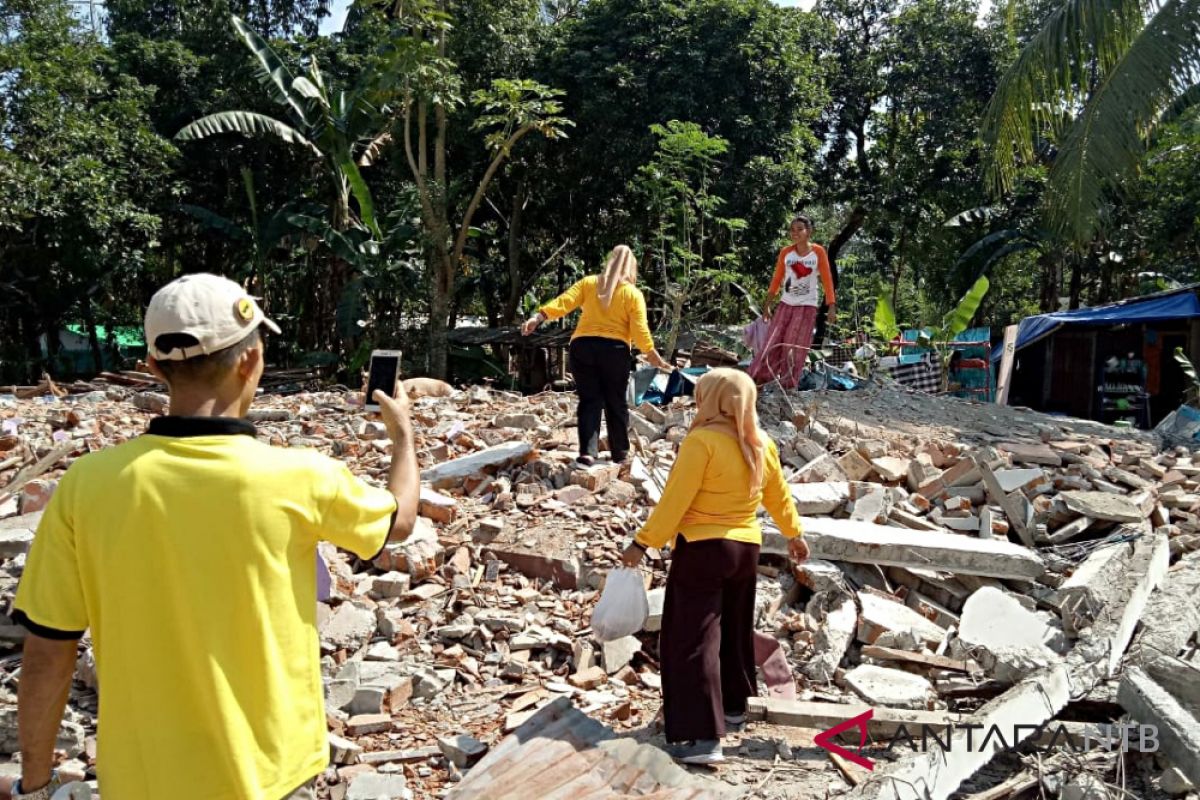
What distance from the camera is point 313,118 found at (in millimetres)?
15891

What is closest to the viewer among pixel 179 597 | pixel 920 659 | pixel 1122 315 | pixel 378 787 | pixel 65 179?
pixel 179 597

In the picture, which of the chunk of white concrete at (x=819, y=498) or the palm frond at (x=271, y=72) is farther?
the palm frond at (x=271, y=72)

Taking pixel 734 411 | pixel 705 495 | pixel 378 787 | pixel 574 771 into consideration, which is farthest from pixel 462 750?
pixel 734 411

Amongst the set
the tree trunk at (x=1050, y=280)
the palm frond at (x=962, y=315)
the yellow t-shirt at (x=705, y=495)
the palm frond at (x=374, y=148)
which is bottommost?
the yellow t-shirt at (x=705, y=495)

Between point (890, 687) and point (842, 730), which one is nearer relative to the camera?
point (842, 730)

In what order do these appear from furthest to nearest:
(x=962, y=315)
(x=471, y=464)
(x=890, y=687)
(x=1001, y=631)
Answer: (x=962, y=315), (x=471, y=464), (x=1001, y=631), (x=890, y=687)

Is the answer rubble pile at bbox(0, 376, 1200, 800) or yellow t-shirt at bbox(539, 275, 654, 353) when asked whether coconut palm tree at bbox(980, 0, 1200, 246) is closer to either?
rubble pile at bbox(0, 376, 1200, 800)

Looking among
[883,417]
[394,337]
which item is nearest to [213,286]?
[883,417]

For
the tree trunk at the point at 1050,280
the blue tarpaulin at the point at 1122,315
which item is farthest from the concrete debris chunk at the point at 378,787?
the tree trunk at the point at 1050,280

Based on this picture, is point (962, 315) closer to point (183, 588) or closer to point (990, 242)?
point (990, 242)

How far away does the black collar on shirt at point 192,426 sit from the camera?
5.35 feet

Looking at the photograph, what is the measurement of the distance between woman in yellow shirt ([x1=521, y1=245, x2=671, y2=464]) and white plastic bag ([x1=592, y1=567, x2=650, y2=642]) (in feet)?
8.38

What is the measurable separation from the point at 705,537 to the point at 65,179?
15630 millimetres

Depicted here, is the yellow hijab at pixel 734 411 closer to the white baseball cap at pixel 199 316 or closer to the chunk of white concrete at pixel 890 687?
the chunk of white concrete at pixel 890 687
